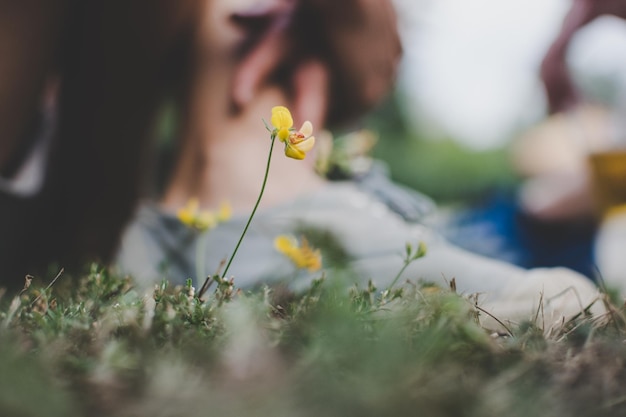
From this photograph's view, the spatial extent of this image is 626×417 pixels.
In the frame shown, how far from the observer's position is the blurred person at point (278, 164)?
1.16 meters

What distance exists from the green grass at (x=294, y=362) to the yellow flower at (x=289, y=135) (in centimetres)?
14

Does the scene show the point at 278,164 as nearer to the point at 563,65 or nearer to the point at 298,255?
the point at 298,255

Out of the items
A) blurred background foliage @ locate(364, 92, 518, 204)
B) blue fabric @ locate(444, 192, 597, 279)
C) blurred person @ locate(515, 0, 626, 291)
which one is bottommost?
blurred background foliage @ locate(364, 92, 518, 204)

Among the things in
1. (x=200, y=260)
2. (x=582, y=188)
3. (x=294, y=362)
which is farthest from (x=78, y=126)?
(x=582, y=188)

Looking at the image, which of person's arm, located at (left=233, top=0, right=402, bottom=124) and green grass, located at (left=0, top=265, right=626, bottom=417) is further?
person's arm, located at (left=233, top=0, right=402, bottom=124)

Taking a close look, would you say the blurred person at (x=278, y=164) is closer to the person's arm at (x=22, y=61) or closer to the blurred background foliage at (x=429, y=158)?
the person's arm at (x=22, y=61)

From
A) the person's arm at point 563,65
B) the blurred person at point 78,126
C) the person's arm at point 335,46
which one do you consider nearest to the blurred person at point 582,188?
the person's arm at point 563,65

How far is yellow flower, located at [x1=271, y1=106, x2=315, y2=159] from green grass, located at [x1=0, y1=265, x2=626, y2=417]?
0.46 feet

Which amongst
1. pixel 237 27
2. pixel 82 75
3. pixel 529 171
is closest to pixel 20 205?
pixel 82 75

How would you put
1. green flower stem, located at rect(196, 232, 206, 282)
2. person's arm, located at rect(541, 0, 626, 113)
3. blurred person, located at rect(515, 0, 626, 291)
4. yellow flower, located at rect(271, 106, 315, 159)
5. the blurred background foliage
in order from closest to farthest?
yellow flower, located at rect(271, 106, 315, 159), green flower stem, located at rect(196, 232, 206, 282), blurred person, located at rect(515, 0, 626, 291), person's arm, located at rect(541, 0, 626, 113), the blurred background foliage

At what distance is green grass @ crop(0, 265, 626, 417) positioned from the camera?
14.0 inches

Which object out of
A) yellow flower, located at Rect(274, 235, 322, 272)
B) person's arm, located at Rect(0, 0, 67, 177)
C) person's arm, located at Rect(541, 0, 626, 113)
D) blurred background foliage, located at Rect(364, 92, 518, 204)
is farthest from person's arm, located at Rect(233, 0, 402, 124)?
blurred background foliage, located at Rect(364, 92, 518, 204)

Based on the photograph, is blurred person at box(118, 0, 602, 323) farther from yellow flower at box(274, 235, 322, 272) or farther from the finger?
yellow flower at box(274, 235, 322, 272)

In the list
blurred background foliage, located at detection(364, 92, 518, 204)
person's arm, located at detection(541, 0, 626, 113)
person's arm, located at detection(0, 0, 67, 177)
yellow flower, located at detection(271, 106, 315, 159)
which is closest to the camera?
yellow flower, located at detection(271, 106, 315, 159)
